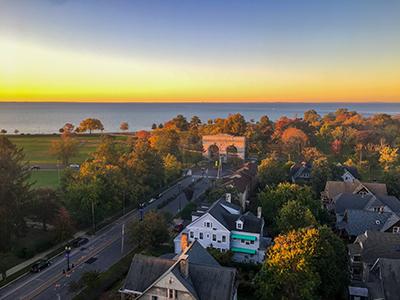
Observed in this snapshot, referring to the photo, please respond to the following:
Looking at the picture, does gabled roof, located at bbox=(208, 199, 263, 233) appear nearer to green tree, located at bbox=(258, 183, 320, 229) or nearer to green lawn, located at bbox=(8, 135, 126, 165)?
green tree, located at bbox=(258, 183, 320, 229)

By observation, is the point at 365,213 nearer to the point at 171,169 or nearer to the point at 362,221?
the point at 362,221

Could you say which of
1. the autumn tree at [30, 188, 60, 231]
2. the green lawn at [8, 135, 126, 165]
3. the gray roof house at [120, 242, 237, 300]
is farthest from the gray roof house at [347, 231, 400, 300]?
the green lawn at [8, 135, 126, 165]

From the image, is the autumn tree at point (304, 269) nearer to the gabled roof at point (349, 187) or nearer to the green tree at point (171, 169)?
the gabled roof at point (349, 187)

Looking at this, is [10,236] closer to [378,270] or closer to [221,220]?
[221,220]

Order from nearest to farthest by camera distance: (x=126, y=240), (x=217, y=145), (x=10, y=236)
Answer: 1. (x=10, y=236)
2. (x=126, y=240)
3. (x=217, y=145)

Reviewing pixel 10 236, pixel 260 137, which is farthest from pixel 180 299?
pixel 260 137

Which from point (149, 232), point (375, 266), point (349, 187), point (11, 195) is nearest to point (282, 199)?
point (375, 266)

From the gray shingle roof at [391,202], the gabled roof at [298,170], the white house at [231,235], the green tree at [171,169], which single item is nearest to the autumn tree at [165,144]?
the green tree at [171,169]
